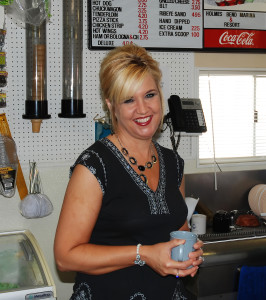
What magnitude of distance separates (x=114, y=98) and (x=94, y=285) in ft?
2.21

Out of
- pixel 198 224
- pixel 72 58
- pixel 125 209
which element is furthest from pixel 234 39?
pixel 125 209

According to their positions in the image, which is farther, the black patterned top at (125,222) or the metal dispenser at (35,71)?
the metal dispenser at (35,71)

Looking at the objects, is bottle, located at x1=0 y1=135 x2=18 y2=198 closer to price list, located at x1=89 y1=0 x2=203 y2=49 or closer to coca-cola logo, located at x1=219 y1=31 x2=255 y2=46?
price list, located at x1=89 y1=0 x2=203 y2=49

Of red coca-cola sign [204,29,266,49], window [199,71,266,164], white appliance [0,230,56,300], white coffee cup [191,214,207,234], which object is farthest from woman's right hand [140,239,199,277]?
red coca-cola sign [204,29,266,49]

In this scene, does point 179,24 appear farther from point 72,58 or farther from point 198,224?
point 198,224

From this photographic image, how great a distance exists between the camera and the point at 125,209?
165 centimetres

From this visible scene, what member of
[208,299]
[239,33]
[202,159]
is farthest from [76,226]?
[239,33]

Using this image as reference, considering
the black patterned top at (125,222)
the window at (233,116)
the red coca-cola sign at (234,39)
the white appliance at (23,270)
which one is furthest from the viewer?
the window at (233,116)

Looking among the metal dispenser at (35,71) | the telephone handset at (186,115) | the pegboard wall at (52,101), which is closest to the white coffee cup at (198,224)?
the telephone handset at (186,115)

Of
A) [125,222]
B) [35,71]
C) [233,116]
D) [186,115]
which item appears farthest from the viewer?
[233,116]

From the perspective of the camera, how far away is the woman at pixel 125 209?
60.7 inches

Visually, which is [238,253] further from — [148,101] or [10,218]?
[10,218]

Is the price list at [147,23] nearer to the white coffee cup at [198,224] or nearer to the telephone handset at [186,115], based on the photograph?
the telephone handset at [186,115]

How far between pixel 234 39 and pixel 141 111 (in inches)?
58.6
